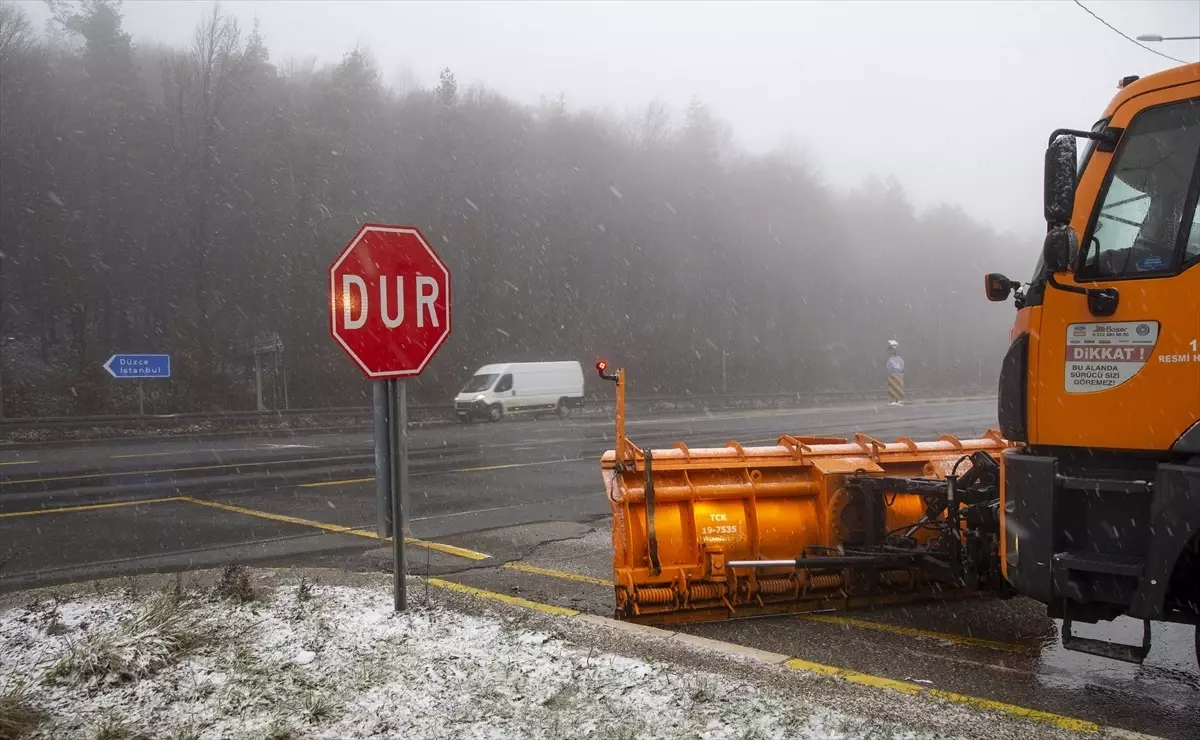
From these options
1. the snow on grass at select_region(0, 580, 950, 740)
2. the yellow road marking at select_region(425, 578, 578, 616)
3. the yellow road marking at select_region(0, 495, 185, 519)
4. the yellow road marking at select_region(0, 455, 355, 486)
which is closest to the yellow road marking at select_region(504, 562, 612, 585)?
the yellow road marking at select_region(425, 578, 578, 616)

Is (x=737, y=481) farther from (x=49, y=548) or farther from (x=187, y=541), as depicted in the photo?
(x=49, y=548)

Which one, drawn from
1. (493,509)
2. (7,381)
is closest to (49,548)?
(493,509)

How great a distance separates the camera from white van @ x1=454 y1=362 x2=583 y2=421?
30.7 meters

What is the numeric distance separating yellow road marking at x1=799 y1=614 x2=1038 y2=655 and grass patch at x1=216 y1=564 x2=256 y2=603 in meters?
3.73

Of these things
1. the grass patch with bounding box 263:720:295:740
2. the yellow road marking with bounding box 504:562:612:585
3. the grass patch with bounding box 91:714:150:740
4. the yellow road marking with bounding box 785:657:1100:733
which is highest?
the grass patch with bounding box 91:714:150:740

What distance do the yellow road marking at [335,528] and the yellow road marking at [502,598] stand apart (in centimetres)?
81

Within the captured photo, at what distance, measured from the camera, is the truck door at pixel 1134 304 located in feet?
13.4

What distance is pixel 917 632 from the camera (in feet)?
19.4

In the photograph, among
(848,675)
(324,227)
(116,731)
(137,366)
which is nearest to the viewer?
(116,731)

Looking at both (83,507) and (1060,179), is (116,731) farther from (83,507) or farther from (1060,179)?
(83,507)

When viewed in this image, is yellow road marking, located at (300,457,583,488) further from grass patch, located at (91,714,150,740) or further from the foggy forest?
the foggy forest

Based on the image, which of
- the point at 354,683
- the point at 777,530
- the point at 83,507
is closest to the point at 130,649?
the point at 354,683

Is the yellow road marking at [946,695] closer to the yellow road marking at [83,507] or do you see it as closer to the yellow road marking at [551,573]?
the yellow road marking at [551,573]

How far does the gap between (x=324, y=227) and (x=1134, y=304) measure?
3830cm
